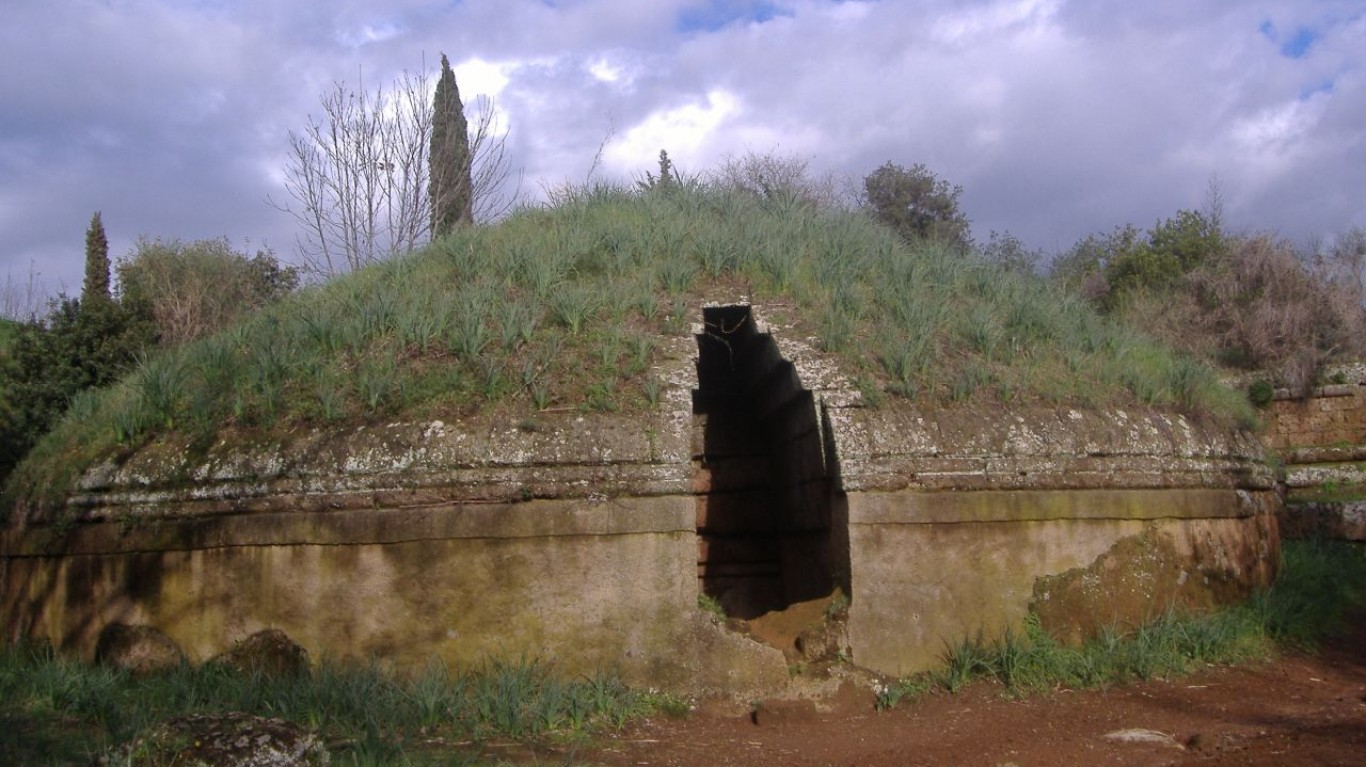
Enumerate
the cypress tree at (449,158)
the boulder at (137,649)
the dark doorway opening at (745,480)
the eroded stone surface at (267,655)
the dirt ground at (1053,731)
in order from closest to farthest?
the dirt ground at (1053,731), the eroded stone surface at (267,655), the boulder at (137,649), the dark doorway opening at (745,480), the cypress tree at (449,158)

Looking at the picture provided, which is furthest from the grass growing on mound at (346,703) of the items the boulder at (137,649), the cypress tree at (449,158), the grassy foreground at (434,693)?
the cypress tree at (449,158)

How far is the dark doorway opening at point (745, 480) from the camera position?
9.02 metres

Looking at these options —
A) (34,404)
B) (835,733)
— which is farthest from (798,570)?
(34,404)

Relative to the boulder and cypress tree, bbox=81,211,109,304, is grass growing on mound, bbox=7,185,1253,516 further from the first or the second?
cypress tree, bbox=81,211,109,304

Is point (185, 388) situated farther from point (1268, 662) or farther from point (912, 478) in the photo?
point (1268, 662)

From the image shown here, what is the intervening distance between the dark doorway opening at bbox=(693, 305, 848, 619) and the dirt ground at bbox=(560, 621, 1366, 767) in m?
2.26

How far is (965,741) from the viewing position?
618 centimetres

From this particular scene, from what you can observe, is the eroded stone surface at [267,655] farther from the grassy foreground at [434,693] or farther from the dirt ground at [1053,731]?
the dirt ground at [1053,731]

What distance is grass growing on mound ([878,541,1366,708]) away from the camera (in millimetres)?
7066

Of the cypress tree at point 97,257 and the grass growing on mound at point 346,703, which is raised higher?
the cypress tree at point 97,257

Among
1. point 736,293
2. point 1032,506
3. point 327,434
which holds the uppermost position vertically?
point 736,293

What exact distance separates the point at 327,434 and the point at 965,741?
4.26 metres

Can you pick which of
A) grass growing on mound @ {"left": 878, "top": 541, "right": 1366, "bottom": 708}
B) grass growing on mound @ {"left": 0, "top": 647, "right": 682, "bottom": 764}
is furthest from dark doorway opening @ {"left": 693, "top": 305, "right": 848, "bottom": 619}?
grass growing on mound @ {"left": 0, "top": 647, "right": 682, "bottom": 764}

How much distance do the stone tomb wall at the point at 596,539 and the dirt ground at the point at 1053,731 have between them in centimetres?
44
